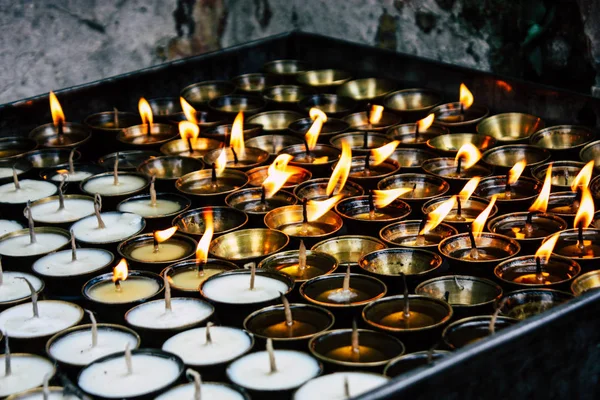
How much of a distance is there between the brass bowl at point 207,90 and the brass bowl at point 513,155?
1540 mm

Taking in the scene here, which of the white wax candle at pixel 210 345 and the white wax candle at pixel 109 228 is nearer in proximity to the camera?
the white wax candle at pixel 210 345

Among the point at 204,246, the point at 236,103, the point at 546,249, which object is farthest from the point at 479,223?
the point at 236,103

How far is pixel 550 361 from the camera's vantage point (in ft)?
7.78

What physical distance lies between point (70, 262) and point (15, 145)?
131 centimetres

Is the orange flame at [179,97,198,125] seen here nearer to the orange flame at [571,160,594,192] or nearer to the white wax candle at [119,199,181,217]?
the white wax candle at [119,199,181,217]

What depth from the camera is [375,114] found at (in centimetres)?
435

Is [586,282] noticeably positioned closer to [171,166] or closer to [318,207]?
[318,207]

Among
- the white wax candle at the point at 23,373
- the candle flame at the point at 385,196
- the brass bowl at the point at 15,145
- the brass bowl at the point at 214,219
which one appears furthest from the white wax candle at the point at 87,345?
the brass bowl at the point at 15,145

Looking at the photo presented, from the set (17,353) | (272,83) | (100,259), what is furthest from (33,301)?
(272,83)

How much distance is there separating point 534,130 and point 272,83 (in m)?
1.46

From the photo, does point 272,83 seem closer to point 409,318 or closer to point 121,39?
point 121,39

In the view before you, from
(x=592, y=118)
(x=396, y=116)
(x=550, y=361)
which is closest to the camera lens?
(x=550, y=361)

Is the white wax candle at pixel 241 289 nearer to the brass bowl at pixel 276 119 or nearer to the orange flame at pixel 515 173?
the orange flame at pixel 515 173

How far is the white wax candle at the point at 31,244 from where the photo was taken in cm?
314
